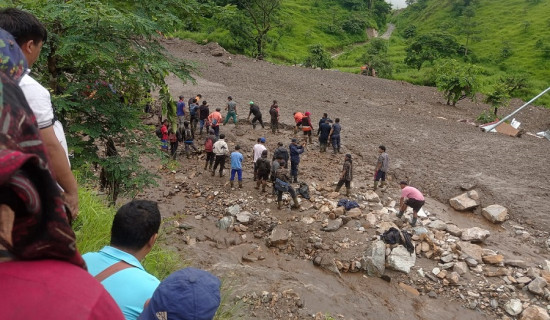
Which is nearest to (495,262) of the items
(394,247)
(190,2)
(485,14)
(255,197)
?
(394,247)

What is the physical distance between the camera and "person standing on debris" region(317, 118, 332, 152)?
12.3m

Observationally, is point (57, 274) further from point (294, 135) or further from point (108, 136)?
point (294, 135)

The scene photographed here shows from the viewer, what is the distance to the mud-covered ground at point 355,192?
6910 mm

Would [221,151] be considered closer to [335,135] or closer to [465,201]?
[335,135]

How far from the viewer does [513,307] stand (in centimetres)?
682

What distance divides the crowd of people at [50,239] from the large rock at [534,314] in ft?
23.0

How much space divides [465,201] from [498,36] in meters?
45.0

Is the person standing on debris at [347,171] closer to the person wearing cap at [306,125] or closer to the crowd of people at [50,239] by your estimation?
the person wearing cap at [306,125]

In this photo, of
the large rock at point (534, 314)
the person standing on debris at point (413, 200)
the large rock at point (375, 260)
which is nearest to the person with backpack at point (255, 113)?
the person standing on debris at point (413, 200)

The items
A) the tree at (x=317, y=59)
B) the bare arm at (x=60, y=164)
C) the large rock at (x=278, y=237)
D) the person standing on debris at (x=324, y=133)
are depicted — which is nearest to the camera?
the bare arm at (x=60, y=164)

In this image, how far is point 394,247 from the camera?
7910 millimetres

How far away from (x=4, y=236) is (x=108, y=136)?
17.3 ft

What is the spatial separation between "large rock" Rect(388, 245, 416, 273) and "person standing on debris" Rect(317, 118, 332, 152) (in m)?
5.35

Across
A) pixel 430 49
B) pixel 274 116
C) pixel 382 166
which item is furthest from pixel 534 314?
pixel 430 49
